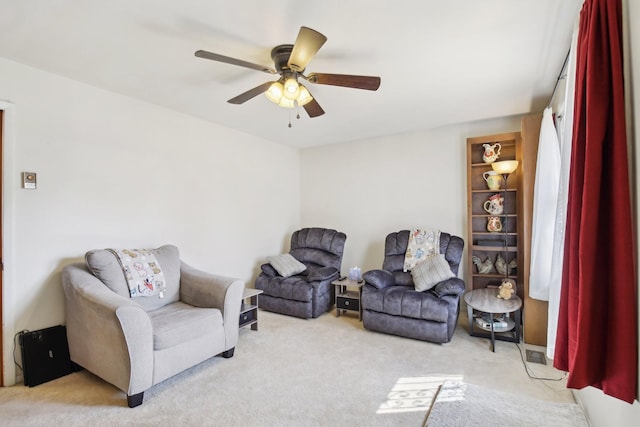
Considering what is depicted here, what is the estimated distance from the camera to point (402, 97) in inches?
126

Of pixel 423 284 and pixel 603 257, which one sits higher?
pixel 603 257

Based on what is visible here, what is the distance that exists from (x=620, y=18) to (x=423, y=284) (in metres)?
2.62

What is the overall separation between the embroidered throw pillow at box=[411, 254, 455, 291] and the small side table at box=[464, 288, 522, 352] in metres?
0.33

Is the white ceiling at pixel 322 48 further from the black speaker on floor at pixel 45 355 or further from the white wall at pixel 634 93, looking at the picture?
the black speaker on floor at pixel 45 355

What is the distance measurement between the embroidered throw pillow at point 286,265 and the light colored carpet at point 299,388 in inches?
45.0

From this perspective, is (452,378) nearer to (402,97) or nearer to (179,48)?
(402,97)

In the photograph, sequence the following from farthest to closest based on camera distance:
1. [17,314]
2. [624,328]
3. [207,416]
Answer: [17,314]
[207,416]
[624,328]

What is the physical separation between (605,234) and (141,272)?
3.19m

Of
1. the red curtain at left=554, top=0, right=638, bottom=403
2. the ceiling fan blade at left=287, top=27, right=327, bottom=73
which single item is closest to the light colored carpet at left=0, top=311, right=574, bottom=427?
the red curtain at left=554, top=0, right=638, bottom=403

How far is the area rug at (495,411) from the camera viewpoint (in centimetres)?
195

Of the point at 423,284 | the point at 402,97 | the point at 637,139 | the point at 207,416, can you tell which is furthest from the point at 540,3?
the point at 207,416

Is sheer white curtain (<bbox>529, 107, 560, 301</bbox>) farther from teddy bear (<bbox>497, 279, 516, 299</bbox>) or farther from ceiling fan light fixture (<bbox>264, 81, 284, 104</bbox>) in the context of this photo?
ceiling fan light fixture (<bbox>264, 81, 284, 104</bbox>)

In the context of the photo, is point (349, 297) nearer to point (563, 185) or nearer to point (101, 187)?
point (563, 185)

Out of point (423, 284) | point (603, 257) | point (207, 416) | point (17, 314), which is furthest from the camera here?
point (423, 284)
